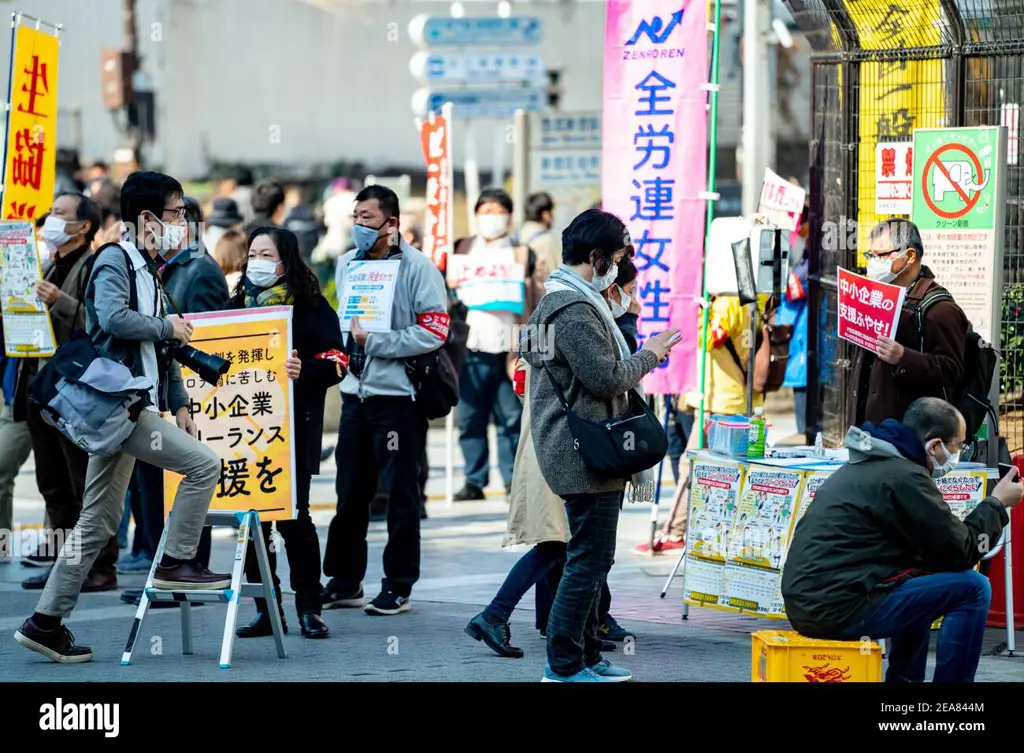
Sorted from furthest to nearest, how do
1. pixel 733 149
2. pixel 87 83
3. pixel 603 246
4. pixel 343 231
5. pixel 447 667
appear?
pixel 87 83 < pixel 733 149 < pixel 343 231 < pixel 447 667 < pixel 603 246

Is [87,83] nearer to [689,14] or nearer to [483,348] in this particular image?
[483,348]

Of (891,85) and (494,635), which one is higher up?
(891,85)

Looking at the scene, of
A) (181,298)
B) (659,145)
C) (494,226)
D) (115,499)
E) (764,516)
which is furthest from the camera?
(494,226)

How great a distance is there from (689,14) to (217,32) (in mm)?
23977

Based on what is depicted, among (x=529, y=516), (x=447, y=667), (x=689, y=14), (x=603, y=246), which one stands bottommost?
(x=447, y=667)

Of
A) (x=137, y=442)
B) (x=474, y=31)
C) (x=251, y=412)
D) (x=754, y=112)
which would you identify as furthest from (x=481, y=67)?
(x=137, y=442)

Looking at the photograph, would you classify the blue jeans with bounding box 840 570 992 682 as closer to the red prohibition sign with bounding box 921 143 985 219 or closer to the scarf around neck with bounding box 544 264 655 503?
the scarf around neck with bounding box 544 264 655 503

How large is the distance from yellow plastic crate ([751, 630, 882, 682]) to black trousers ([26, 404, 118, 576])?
14.4ft

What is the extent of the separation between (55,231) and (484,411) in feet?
13.8

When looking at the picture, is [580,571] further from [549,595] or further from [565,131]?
[565,131]

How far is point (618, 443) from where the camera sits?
646cm

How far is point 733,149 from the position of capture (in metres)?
29.0

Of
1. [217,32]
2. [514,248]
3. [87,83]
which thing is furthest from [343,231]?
[87,83]

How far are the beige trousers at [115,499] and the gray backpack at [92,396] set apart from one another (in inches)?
3.5
